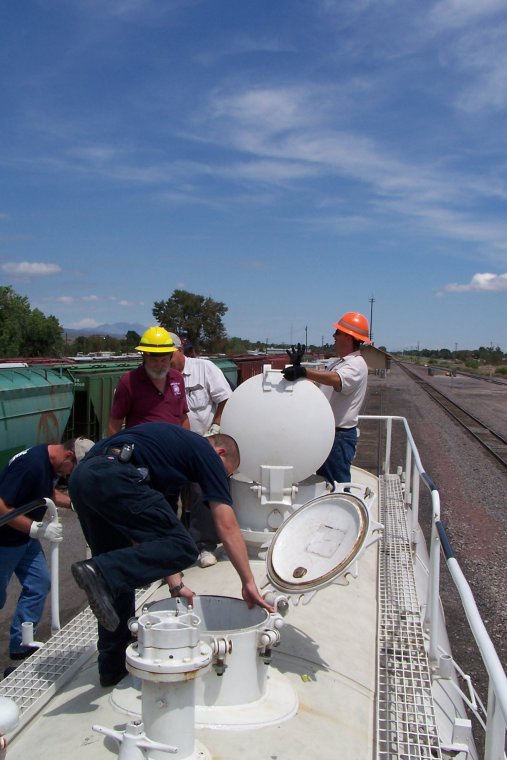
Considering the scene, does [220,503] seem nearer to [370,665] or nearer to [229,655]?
[229,655]

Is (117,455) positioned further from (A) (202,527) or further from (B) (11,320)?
(B) (11,320)

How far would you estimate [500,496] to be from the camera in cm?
1577

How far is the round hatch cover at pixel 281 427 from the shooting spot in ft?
17.3

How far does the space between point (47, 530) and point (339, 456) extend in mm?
2686

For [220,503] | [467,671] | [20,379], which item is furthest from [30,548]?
[20,379]

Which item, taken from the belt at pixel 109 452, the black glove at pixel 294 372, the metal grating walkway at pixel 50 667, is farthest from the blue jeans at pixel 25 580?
the black glove at pixel 294 372

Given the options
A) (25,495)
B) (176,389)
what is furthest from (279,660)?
(176,389)

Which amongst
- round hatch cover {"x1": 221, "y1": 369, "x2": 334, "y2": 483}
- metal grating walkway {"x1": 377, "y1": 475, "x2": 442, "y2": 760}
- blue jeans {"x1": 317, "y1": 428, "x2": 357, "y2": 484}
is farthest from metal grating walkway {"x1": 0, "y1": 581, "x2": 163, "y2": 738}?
blue jeans {"x1": 317, "y1": 428, "x2": 357, "y2": 484}

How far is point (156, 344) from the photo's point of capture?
17.5ft

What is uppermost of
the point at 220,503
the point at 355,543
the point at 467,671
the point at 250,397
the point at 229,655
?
the point at 250,397

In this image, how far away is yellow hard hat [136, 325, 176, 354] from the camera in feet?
17.4

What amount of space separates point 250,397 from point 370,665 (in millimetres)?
2241

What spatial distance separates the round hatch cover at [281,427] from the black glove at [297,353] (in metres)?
0.19

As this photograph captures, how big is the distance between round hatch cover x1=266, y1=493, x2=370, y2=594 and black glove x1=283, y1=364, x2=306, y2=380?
4.43 feet
